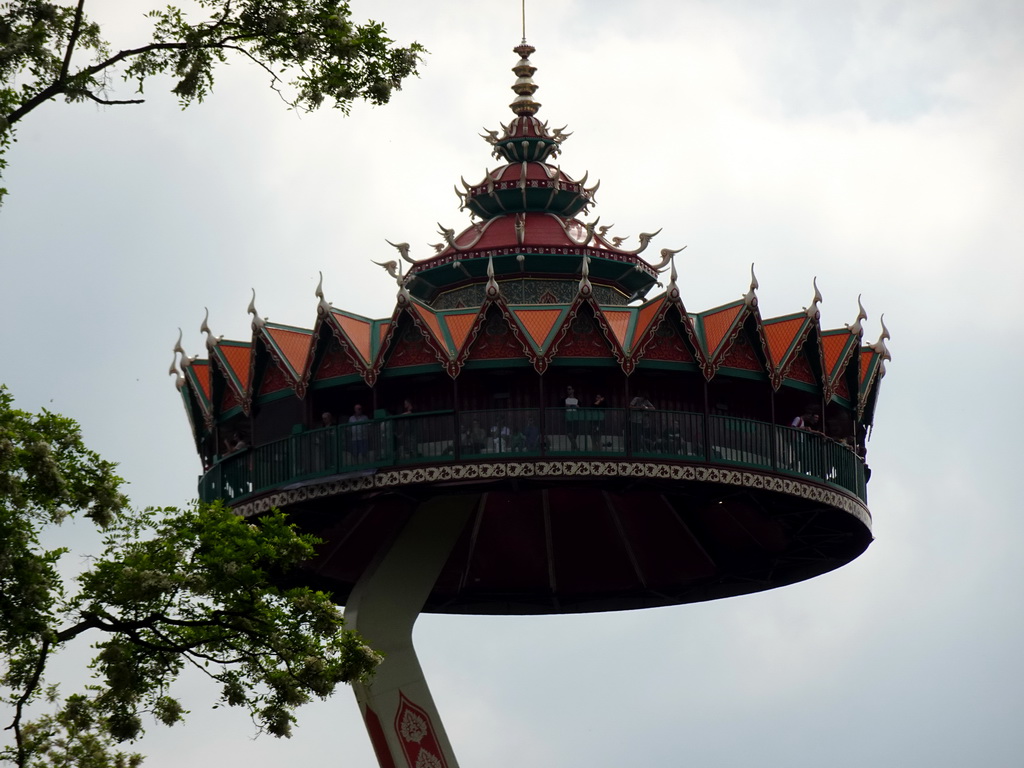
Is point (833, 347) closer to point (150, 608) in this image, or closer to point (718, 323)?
point (718, 323)

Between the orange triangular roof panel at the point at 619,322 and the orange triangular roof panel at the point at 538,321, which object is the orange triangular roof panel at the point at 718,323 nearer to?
the orange triangular roof panel at the point at 619,322

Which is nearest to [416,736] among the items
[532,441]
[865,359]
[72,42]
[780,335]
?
Answer: [532,441]

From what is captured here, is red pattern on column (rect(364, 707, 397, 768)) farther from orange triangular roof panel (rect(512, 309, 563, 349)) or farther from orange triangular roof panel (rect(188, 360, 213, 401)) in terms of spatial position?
orange triangular roof panel (rect(512, 309, 563, 349))

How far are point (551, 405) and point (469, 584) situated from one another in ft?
27.6

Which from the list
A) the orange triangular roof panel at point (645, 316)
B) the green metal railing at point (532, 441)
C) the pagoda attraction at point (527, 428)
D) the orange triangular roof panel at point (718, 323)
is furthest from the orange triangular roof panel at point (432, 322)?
the orange triangular roof panel at point (718, 323)

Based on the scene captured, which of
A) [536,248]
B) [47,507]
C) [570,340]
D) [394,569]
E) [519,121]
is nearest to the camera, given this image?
[47,507]

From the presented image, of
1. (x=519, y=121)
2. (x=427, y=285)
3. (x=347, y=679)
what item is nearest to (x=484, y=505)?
(x=427, y=285)

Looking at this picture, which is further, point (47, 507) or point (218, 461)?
point (218, 461)

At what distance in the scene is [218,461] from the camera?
4409 cm

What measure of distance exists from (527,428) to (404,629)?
5699mm

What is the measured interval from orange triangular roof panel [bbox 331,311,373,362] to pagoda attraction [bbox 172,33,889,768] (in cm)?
7

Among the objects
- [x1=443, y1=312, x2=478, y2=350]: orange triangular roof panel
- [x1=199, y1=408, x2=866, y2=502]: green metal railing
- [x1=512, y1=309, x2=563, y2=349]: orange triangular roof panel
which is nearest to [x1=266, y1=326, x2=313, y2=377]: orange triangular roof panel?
[x1=199, y1=408, x2=866, y2=502]: green metal railing

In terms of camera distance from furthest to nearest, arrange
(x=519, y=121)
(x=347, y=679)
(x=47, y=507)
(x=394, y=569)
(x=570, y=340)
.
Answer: (x=519, y=121) → (x=394, y=569) → (x=570, y=340) → (x=347, y=679) → (x=47, y=507)

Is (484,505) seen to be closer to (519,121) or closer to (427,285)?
A: (427,285)
